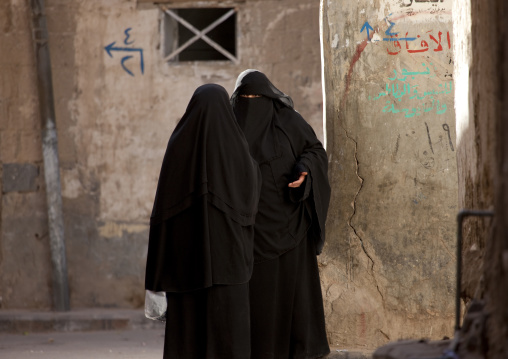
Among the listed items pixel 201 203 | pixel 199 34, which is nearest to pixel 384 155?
pixel 201 203

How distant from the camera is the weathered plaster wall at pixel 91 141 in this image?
7328 mm

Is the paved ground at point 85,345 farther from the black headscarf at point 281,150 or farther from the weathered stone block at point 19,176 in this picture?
the black headscarf at point 281,150

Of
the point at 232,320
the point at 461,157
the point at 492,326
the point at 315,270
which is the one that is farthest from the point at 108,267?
the point at 492,326

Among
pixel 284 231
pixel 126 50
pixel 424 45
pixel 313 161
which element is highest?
pixel 126 50

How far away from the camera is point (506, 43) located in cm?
177

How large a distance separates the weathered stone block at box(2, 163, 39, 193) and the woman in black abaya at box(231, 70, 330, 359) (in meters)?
3.34

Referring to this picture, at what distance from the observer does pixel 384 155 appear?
462 centimetres

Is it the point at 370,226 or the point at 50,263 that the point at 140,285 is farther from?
the point at 370,226

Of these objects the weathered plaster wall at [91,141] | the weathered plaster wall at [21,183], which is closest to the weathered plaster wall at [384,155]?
the weathered plaster wall at [91,141]

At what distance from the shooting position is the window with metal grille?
735 cm

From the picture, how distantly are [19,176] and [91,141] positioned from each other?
0.70 m

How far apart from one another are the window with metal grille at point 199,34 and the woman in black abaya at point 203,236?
351cm

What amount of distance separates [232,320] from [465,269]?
4.50 ft

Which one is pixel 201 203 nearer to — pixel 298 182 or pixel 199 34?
pixel 298 182
